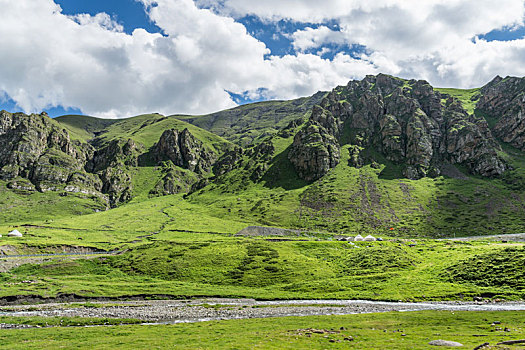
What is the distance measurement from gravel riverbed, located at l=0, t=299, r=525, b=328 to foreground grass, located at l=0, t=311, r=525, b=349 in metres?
7.90

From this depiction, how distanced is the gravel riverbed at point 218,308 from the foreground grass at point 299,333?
7902mm

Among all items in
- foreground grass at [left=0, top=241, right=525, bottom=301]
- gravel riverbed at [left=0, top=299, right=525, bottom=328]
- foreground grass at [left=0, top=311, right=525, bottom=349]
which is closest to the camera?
foreground grass at [left=0, top=311, right=525, bottom=349]

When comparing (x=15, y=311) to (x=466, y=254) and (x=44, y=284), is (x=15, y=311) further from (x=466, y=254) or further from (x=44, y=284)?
(x=466, y=254)

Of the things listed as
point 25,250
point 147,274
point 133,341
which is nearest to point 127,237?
point 25,250

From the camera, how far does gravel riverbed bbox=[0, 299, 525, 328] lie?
5925cm

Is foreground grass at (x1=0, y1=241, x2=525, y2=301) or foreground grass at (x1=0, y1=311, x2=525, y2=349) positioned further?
foreground grass at (x1=0, y1=241, x2=525, y2=301)

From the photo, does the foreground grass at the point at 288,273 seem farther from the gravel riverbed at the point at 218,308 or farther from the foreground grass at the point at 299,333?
the foreground grass at the point at 299,333

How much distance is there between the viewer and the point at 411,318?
163ft

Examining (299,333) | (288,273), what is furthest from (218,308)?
(288,273)

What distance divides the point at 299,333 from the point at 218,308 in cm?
3134

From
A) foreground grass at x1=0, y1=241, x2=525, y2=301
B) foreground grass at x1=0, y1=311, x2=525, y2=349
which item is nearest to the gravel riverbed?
foreground grass at x1=0, y1=241, x2=525, y2=301

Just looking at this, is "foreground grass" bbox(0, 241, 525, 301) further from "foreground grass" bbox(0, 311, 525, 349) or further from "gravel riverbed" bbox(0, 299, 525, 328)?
"foreground grass" bbox(0, 311, 525, 349)

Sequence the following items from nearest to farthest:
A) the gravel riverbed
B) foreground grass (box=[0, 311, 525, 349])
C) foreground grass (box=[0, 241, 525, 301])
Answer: foreground grass (box=[0, 311, 525, 349]) < the gravel riverbed < foreground grass (box=[0, 241, 525, 301])

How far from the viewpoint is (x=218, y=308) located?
2623 inches
